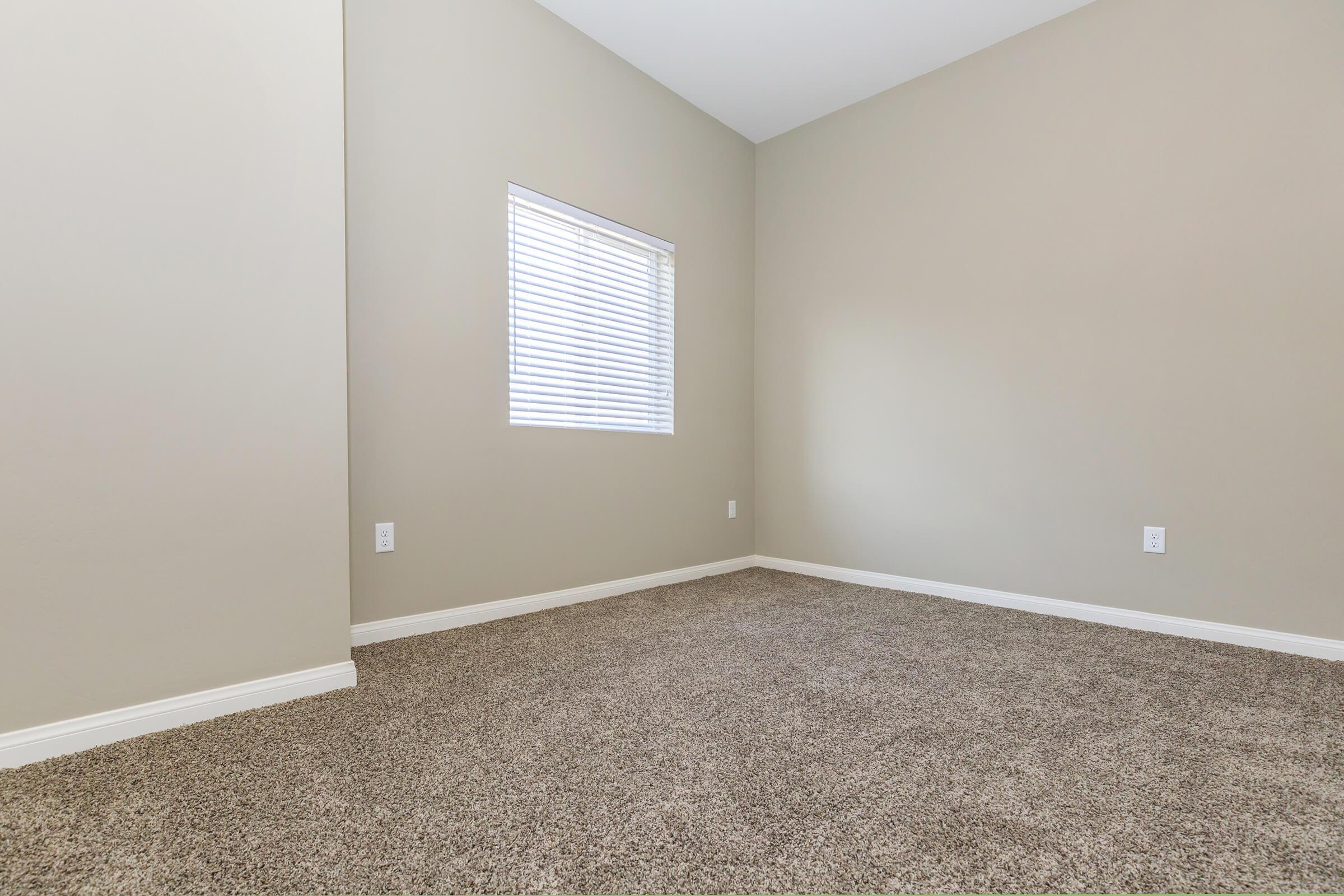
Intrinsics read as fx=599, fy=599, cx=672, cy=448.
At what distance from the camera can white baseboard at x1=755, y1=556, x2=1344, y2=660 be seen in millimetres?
2115

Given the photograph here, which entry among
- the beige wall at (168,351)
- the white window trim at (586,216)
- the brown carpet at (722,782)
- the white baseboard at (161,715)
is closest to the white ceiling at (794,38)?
the white window trim at (586,216)

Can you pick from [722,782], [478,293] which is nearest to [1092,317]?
[722,782]

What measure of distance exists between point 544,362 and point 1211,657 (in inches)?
108

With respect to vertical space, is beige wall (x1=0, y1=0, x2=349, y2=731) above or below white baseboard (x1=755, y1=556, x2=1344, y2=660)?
above

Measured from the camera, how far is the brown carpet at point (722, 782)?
98cm

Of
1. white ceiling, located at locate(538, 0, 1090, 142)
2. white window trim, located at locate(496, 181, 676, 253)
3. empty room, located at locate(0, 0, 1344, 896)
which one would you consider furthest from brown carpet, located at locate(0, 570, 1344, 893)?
white ceiling, located at locate(538, 0, 1090, 142)

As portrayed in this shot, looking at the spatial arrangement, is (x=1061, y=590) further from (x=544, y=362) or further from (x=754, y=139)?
(x=754, y=139)

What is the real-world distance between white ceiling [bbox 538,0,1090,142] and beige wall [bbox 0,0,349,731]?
150cm

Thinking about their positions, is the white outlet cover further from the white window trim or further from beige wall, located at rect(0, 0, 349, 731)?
the white window trim

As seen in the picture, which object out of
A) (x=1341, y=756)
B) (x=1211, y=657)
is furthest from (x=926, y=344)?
Answer: (x=1341, y=756)

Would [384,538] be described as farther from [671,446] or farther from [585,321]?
[671,446]

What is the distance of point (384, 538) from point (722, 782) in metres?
1.53

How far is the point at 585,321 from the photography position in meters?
2.87

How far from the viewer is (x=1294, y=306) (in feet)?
7.00
